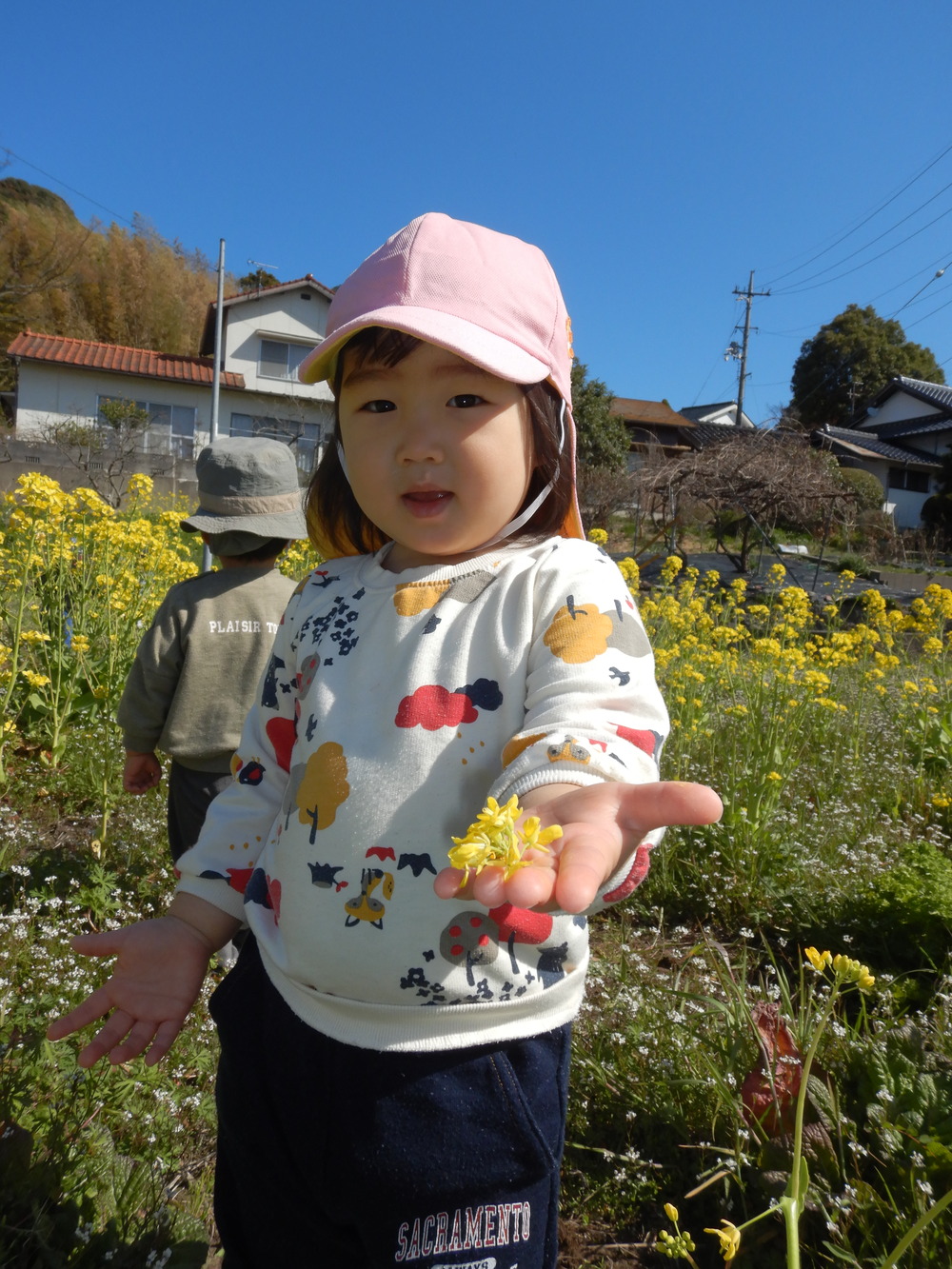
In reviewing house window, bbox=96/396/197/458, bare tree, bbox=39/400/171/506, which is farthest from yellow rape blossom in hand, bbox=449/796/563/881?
house window, bbox=96/396/197/458

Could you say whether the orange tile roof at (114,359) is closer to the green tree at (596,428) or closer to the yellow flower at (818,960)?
the green tree at (596,428)

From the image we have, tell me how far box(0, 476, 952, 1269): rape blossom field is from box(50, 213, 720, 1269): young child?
0.30 m

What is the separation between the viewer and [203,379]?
106 feet

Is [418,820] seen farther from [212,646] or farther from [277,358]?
[277,358]

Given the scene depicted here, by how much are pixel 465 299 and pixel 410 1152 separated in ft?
3.31

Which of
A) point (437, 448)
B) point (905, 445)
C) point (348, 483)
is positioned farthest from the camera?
point (905, 445)

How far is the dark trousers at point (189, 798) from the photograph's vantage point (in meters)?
2.70

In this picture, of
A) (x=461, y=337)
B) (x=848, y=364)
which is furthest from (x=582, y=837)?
(x=848, y=364)

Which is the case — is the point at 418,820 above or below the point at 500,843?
below

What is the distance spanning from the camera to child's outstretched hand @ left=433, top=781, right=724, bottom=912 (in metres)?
0.54

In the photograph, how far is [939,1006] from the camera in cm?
233

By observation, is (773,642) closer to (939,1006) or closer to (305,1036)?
(939,1006)

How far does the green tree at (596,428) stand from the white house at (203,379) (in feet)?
30.0

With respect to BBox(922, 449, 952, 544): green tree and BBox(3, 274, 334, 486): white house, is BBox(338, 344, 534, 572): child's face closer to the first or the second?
BBox(3, 274, 334, 486): white house
